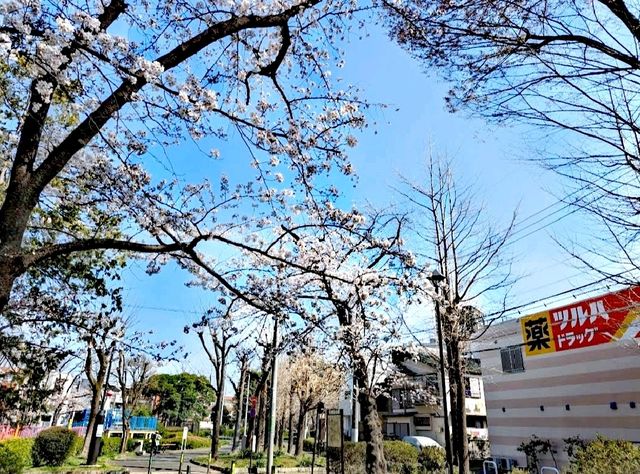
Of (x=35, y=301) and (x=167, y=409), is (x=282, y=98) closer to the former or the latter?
(x=35, y=301)

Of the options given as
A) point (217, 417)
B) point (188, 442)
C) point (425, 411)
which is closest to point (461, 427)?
point (217, 417)

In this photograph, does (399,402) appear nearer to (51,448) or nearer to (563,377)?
(563,377)

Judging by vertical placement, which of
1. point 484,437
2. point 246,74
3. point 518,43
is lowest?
point 484,437

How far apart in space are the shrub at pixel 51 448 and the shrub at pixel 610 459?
15615mm

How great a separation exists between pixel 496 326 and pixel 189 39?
57.9 ft

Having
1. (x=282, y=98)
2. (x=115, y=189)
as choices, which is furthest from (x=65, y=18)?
(x=282, y=98)

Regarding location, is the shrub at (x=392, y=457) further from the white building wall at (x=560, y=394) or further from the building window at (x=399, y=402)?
the building window at (x=399, y=402)

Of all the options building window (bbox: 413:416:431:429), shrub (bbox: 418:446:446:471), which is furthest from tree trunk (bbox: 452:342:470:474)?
building window (bbox: 413:416:431:429)

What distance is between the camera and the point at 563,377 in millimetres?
15188

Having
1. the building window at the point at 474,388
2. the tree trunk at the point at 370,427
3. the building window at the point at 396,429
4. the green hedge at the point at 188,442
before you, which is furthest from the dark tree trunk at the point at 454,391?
the green hedge at the point at 188,442

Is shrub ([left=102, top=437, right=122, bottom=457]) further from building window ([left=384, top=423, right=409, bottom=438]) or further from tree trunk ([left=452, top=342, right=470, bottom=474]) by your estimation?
building window ([left=384, top=423, right=409, bottom=438])

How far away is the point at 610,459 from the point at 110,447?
22.0 meters

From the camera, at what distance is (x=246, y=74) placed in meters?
5.55

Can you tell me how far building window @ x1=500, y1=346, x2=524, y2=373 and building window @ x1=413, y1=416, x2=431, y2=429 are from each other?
15.1 m
